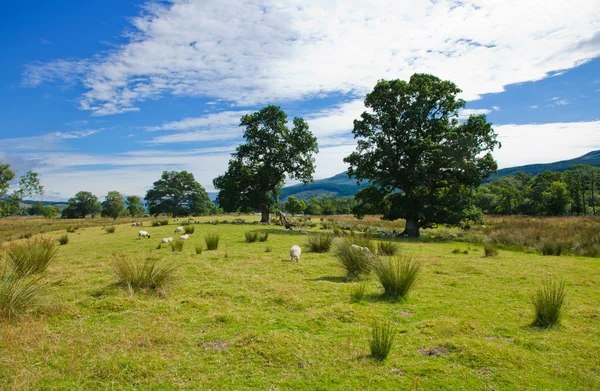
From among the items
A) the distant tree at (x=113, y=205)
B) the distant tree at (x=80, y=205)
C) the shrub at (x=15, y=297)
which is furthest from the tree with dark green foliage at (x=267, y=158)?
the distant tree at (x=80, y=205)

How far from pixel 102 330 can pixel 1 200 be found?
28.6 metres

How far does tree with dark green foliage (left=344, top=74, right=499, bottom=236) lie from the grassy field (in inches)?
541

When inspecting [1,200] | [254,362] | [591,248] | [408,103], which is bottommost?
[591,248]

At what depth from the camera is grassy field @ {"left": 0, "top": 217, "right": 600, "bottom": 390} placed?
10.9ft

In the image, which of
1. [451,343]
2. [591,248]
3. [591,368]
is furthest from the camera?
[591,248]

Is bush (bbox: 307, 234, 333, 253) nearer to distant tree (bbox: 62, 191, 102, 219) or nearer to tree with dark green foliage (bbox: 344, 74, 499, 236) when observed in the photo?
tree with dark green foliage (bbox: 344, 74, 499, 236)

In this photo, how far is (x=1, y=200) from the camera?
82.7ft

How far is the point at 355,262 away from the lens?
8.06 meters

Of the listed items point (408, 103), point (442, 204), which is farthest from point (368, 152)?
point (442, 204)

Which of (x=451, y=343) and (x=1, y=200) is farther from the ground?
(x=1, y=200)

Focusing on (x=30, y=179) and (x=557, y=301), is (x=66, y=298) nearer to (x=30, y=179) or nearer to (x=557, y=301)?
(x=557, y=301)

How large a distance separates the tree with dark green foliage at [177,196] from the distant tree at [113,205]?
46.6 feet

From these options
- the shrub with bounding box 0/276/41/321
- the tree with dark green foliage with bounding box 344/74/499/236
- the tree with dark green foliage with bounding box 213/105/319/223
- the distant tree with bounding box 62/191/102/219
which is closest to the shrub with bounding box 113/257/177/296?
the shrub with bounding box 0/276/41/321

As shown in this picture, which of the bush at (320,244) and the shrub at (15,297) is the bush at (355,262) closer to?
the bush at (320,244)
